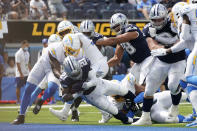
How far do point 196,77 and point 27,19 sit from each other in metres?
13.2

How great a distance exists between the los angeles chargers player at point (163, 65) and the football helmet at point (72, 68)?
122 cm

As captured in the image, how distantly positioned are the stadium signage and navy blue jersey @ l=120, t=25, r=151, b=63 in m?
10.1

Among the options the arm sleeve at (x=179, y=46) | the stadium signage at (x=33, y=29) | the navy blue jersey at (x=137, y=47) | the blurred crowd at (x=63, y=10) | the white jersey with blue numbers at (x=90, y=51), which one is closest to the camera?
the arm sleeve at (x=179, y=46)

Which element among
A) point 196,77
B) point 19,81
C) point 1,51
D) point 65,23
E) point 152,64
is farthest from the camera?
point 1,51

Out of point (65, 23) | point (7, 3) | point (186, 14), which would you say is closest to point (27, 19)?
point (7, 3)

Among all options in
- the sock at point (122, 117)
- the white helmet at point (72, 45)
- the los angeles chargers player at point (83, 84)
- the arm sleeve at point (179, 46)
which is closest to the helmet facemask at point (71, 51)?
the white helmet at point (72, 45)

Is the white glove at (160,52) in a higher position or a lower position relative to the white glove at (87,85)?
higher

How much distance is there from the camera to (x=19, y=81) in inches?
654

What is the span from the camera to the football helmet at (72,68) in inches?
326

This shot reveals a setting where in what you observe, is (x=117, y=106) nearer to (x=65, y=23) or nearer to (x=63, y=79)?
(x=63, y=79)

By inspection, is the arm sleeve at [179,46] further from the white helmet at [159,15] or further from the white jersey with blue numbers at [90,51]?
the white jersey with blue numbers at [90,51]

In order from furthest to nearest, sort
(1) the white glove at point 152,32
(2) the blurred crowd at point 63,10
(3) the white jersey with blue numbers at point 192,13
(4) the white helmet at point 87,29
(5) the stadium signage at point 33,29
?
(5) the stadium signage at point 33,29 < (2) the blurred crowd at point 63,10 < (4) the white helmet at point 87,29 < (1) the white glove at point 152,32 < (3) the white jersey with blue numbers at point 192,13

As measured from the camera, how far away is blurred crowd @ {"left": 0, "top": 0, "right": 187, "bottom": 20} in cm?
1969

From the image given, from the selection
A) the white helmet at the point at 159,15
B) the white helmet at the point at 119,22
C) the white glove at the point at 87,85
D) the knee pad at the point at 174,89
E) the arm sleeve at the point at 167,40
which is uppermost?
the white helmet at the point at 159,15
